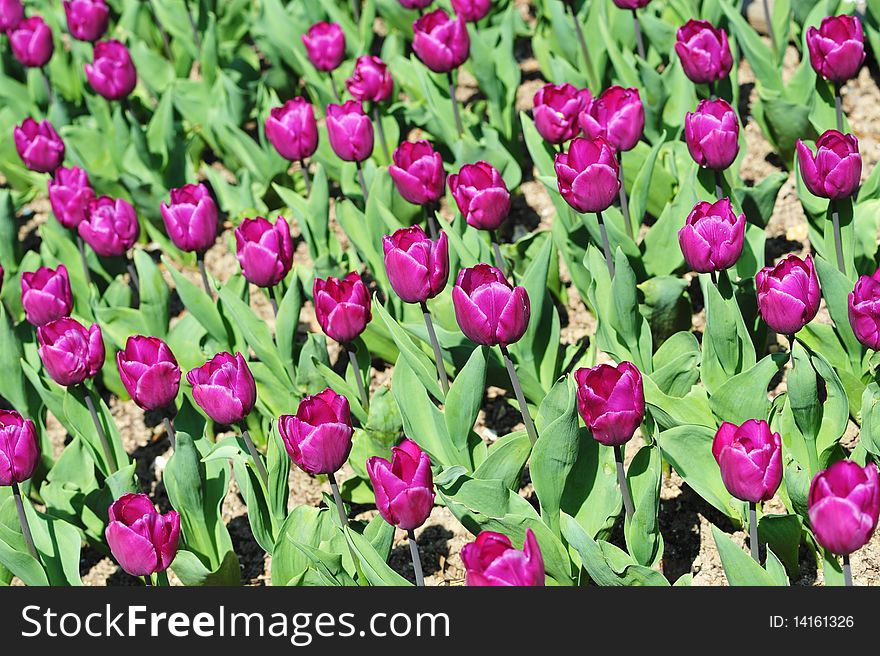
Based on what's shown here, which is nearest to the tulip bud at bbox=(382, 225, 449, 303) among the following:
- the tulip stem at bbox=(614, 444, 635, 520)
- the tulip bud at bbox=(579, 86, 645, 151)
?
the tulip stem at bbox=(614, 444, 635, 520)

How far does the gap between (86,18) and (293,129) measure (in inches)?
53.2

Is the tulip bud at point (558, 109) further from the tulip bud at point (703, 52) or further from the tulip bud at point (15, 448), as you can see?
the tulip bud at point (15, 448)

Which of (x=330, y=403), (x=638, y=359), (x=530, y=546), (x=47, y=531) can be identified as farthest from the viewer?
(x=638, y=359)

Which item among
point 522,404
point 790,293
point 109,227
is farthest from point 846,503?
point 109,227

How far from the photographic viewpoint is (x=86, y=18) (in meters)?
4.21

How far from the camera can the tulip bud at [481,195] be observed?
8.99 feet

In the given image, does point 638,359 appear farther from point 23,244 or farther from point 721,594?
point 23,244

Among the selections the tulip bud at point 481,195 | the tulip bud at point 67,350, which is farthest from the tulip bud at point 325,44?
the tulip bud at point 67,350

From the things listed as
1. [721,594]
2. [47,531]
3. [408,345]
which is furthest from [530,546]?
[47,531]

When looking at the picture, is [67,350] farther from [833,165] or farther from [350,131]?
[833,165]

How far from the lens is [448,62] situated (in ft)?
11.5

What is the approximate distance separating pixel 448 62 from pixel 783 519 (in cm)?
178

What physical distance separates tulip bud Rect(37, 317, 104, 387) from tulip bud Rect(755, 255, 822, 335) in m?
1.55

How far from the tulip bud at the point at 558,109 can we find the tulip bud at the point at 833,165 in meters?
0.66
